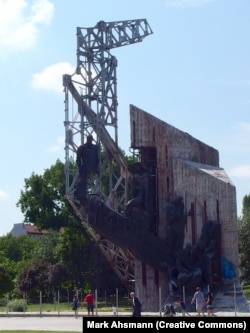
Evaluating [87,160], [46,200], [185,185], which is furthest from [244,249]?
[87,160]

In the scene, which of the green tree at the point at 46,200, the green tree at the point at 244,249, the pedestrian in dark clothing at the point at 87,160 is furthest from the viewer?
the green tree at the point at 46,200

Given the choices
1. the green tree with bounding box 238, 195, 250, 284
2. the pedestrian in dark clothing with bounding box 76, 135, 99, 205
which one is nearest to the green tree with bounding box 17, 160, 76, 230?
the green tree with bounding box 238, 195, 250, 284

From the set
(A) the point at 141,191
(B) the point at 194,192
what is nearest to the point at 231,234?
(B) the point at 194,192

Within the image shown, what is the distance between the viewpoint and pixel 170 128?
150 feet

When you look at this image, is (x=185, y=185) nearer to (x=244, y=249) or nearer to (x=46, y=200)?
(x=244, y=249)

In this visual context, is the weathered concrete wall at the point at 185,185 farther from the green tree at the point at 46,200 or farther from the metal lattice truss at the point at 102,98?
the green tree at the point at 46,200

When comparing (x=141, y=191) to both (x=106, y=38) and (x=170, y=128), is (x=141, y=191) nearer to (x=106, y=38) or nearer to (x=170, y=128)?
(x=170, y=128)

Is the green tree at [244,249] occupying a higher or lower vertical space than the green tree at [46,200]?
lower

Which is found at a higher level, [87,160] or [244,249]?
[87,160]

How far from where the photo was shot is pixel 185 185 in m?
44.0

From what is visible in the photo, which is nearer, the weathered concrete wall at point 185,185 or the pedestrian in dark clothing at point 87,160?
the weathered concrete wall at point 185,185

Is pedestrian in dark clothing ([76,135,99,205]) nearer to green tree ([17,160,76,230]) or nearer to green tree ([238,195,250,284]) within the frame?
green tree ([238,195,250,284])

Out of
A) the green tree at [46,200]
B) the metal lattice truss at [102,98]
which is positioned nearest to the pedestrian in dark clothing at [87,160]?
the metal lattice truss at [102,98]

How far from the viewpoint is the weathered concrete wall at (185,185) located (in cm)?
4269
